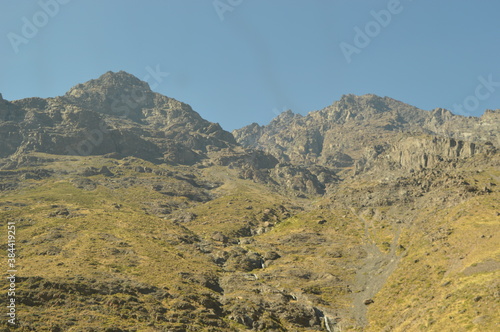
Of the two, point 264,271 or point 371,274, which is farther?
point 264,271

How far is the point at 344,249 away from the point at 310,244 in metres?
18.5

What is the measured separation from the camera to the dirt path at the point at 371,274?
106 metres

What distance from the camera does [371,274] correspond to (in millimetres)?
130625

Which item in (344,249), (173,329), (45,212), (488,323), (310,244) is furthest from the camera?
(45,212)

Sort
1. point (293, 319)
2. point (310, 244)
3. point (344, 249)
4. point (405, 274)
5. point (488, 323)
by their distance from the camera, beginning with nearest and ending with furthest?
point (488, 323) → point (293, 319) → point (405, 274) → point (344, 249) → point (310, 244)

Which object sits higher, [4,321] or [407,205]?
[407,205]

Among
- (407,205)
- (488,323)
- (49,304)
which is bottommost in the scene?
(488,323)

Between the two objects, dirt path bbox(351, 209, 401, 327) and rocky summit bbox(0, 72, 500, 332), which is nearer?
rocky summit bbox(0, 72, 500, 332)

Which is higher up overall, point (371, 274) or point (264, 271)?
point (264, 271)

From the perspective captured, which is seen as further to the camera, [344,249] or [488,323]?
[344,249]

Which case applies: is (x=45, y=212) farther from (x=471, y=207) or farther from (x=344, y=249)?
(x=471, y=207)

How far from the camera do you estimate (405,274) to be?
114 meters

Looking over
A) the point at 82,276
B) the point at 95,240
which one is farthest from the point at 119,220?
the point at 82,276

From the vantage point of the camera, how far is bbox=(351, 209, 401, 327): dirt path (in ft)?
347
